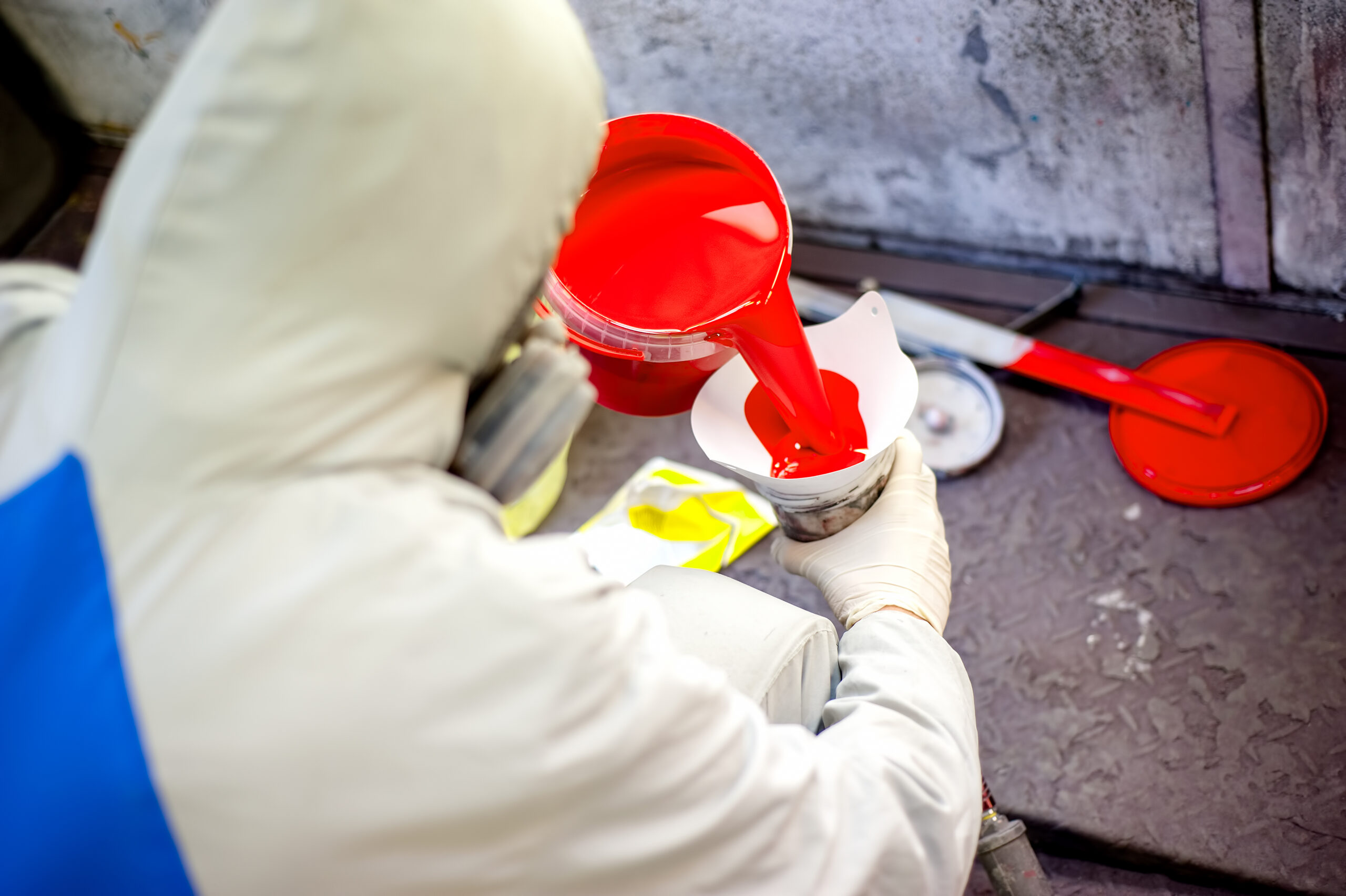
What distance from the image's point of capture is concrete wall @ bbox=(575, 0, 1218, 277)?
1.59m

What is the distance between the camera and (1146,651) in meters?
1.62

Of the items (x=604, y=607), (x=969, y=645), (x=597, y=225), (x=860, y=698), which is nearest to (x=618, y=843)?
(x=604, y=607)

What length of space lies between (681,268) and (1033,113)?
0.88 meters

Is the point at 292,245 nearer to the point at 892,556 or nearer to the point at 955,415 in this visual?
the point at 892,556

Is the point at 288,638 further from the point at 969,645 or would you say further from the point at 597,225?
the point at 969,645

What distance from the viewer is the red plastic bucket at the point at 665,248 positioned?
1.17 m

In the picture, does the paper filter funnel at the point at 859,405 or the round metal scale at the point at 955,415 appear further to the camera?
the round metal scale at the point at 955,415

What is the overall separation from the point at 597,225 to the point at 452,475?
0.50 metres

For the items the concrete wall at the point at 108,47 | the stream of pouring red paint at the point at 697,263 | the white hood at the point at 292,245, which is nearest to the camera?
the white hood at the point at 292,245

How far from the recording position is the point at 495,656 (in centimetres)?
71

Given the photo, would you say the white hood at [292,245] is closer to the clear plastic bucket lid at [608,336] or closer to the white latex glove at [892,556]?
the clear plastic bucket lid at [608,336]

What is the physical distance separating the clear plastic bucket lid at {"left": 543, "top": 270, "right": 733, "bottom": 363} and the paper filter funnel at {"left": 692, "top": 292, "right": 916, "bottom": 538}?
131 millimetres

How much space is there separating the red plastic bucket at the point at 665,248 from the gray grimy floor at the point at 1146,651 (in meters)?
0.77

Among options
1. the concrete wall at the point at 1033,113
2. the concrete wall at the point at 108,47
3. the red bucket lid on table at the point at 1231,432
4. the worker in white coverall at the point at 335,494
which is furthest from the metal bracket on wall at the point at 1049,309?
the concrete wall at the point at 108,47
